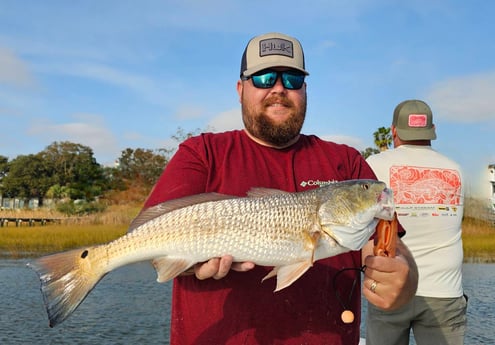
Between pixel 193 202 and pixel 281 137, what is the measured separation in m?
0.71

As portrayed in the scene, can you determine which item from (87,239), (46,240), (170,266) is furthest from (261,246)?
(46,240)

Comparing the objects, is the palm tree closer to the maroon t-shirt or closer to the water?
the water

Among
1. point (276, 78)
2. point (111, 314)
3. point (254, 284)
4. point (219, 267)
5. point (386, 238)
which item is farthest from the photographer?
point (111, 314)

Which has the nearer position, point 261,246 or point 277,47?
point 261,246

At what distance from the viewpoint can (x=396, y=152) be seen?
4.87 metres

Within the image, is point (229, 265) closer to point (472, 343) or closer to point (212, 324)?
point (212, 324)

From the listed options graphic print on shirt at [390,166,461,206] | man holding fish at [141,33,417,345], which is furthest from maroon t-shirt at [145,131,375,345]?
graphic print on shirt at [390,166,461,206]

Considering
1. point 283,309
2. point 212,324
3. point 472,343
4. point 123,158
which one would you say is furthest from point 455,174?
point 123,158

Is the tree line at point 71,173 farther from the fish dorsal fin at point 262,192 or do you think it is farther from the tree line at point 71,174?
the fish dorsal fin at point 262,192

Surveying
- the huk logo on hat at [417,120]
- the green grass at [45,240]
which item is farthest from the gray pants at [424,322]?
the green grass at [45,240]

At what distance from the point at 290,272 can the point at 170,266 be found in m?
0.59

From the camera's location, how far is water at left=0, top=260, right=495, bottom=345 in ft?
40.4

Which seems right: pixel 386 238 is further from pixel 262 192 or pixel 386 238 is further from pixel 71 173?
pixel 71 173

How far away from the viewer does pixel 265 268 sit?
2914 mm
